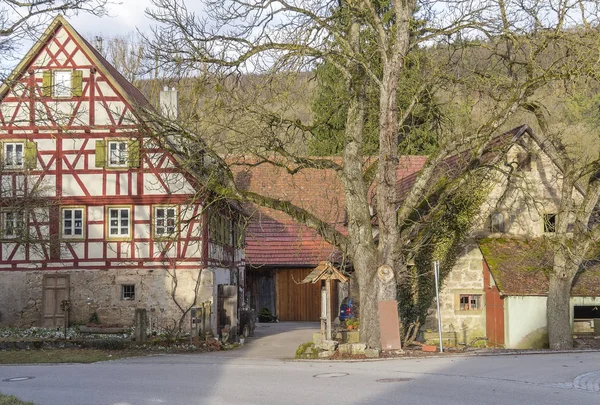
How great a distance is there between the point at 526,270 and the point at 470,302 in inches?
84.4

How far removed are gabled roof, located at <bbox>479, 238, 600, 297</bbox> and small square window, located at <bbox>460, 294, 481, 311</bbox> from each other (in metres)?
1.54

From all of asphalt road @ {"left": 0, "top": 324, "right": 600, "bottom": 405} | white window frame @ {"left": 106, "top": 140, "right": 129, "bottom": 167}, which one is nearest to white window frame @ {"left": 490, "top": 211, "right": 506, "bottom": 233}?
asphalt road @ {"left": 0, "top": 324, "right": 600, "bottom": 405}

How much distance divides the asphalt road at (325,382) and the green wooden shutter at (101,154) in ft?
32.7

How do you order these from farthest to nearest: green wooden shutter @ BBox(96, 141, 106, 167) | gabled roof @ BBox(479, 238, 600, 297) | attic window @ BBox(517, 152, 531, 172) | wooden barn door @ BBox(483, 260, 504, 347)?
green wooden shutter @ BBox(96, 141, 106, 167), attic window @ BBox(517, 152, 531, 172), wooden barn door @ BBox(483, 260, 504, 347), gabled roof @ BBox(479, 238, 600, 297)

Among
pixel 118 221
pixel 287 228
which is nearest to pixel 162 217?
pixel 118 221

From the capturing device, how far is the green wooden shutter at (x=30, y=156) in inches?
1113

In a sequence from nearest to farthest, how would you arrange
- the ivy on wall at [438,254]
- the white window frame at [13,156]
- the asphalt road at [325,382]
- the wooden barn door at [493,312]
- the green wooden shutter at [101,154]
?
the asphalt road at [325,382] → the wooden barn door at [493,312] → the ivy on wall at [438,254] → the green wooden shutter at [101,154] → the white window frame at [13,156]

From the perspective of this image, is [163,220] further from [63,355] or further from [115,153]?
[63,355]

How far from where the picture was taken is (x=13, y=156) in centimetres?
2864

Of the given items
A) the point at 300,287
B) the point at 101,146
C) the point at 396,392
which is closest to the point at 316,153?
the point at 300,287

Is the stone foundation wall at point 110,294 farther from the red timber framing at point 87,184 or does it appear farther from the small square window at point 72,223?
the small square window at point 72,223

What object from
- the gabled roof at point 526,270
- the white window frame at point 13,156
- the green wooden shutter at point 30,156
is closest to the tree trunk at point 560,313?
the gabled roof at point 526,270

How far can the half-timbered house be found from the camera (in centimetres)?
2778

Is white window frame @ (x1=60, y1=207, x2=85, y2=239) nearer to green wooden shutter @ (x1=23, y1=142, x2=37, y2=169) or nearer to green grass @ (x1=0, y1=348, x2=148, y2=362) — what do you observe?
green wooden shutter @ (x1=23, y1=142, x2=37, y2=169)
